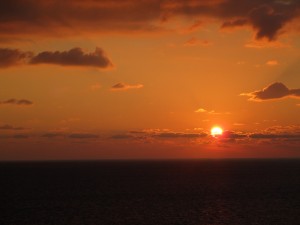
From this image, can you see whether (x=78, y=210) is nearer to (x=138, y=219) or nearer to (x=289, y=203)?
(x=138, y=219)

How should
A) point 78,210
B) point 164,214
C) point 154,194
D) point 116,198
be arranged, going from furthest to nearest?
point 154,194, point 116,198, point 78,210, point 164,214

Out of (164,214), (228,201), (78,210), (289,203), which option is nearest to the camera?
(164,214)

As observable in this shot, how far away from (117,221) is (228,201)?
37546mm

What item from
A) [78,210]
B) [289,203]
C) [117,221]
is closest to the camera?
[117,221]

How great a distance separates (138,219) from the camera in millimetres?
75188

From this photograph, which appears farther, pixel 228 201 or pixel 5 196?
pixel 5 196

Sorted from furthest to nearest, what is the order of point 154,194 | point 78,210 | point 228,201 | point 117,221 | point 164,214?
point 154,194
point 228,201
point 78,210
point 164,214
point 117,221

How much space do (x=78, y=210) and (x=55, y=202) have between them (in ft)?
55.3

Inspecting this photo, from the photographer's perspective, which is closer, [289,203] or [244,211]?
[244,211]

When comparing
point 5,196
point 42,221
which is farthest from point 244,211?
point 5,196

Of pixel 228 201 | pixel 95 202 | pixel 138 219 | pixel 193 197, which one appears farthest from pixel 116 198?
pixel 138 219

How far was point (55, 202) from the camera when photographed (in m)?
102

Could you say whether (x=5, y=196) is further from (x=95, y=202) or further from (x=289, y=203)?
(x=289, y=203)

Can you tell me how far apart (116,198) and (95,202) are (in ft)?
33.2
